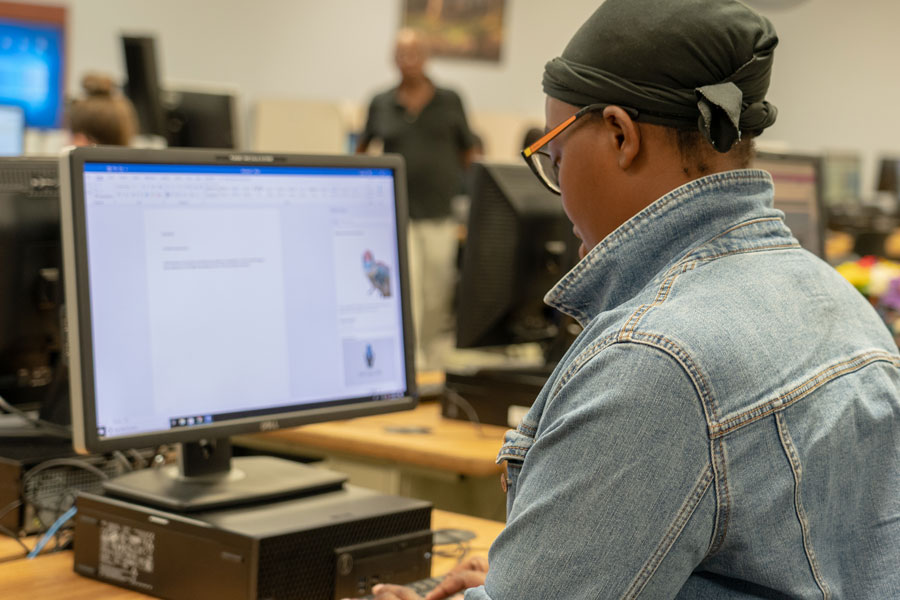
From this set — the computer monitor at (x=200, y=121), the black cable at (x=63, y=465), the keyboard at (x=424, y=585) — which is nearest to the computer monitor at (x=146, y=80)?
the computer monitor at (x=200, y=121)

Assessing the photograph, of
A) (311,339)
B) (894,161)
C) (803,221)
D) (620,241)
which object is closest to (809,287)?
(620,241)

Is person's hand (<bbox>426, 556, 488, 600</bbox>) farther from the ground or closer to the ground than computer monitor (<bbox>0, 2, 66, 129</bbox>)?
closer to the ground

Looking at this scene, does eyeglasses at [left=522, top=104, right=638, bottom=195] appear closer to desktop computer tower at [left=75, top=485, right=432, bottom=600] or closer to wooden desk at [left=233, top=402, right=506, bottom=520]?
desktop computer tower at [left=75, top=485, right=432, bottom=600]

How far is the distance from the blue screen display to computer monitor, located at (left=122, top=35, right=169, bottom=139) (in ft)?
6.87

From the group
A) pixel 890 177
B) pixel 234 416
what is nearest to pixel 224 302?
pixel 234 416

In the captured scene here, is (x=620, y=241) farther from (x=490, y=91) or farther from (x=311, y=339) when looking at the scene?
(x=490, y=91)

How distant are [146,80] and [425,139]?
170cm

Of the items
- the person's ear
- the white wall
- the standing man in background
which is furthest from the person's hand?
the white wall

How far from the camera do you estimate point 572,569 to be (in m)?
0.86

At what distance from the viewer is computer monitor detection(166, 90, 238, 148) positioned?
4180mm

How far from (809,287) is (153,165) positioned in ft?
2.54

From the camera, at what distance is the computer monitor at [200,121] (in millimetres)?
4180

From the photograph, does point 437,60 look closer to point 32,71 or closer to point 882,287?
point 32,71

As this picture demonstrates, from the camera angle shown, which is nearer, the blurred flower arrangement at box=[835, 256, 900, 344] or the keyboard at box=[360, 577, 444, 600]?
the keyboard at box=[360, 577, 444, 600]
